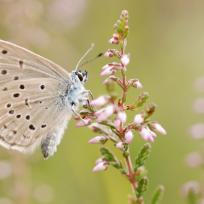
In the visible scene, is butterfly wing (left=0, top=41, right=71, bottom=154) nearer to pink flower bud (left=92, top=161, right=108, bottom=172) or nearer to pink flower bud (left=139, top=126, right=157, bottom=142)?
pink flower bud (left=92, top=161, right=108, bottom=172)

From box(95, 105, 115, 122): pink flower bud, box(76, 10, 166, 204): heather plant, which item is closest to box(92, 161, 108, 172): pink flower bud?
box(76, 10, 166, 204): heather plant

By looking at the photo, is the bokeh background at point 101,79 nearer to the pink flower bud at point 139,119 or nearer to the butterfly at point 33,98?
the butterfly at point 33,98

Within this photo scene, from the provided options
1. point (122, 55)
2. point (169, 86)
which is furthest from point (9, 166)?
point (169, 86)

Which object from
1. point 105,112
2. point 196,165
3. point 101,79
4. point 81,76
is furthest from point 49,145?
point 101,79

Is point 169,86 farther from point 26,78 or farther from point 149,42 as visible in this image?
point 26,78

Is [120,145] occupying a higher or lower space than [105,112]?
lower

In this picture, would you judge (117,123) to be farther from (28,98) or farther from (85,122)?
(28,98)

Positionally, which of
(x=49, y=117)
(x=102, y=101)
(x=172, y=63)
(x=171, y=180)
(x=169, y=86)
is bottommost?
(x=102, y=101)
